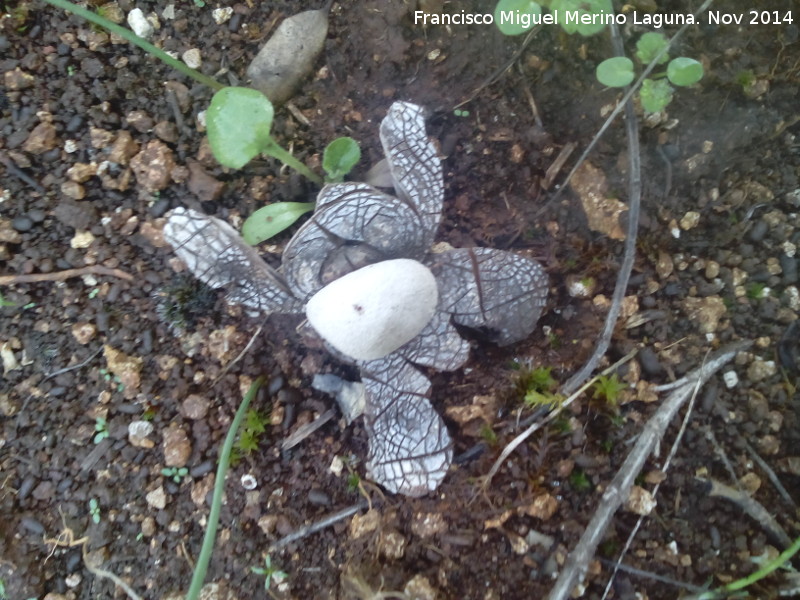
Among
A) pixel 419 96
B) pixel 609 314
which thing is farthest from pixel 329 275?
pixel 609 314

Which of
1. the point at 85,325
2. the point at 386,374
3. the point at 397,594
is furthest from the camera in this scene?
the point at 85,325

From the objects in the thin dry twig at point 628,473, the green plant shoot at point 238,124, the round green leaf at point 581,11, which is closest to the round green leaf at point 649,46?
the round green leaf at point 581,11

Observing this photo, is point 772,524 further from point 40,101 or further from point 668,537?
point 40,101

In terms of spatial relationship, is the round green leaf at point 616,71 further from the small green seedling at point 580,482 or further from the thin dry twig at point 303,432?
the thin dry twig at point 303,432

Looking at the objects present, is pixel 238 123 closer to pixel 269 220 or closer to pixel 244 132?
pixel 244 132

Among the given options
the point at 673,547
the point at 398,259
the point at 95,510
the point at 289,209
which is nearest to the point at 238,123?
the point at 289,209

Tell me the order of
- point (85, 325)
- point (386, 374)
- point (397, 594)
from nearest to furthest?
point (397, 594) → point (386, 374) → point (85, 325)

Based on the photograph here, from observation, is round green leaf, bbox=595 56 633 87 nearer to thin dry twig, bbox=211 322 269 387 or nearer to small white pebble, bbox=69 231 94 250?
thin dry twig, bbox=211 322 269 387
